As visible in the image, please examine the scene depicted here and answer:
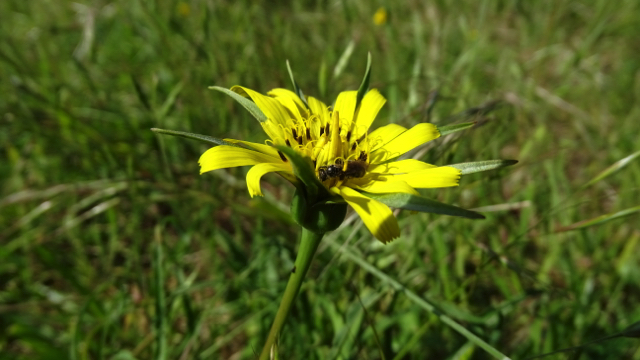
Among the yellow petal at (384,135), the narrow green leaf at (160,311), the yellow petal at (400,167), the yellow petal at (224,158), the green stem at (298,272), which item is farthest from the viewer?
the narrow green leaf at (160,311)

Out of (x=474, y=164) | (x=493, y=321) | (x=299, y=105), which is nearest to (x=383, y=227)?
(x=474, y=164)

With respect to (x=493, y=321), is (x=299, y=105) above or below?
above

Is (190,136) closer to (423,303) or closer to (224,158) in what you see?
(224,158)

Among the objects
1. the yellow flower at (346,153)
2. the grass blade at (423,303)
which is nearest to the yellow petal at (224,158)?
the yellow flower at (346,153)

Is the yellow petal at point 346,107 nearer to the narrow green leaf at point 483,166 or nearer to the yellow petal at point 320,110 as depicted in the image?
the yellow petal at point 320,110

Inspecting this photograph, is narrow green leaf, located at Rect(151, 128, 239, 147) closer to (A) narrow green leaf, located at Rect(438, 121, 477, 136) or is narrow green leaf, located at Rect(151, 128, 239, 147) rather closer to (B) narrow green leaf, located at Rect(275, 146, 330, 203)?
(B) narrow green leaf, located at Rect(275, 146, 330, 203)

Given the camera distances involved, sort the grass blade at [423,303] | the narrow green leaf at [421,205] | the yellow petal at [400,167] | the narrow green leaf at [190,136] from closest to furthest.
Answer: the narrow green leaf at [421,205] → the narrow green leaf at [190,136] → the yellow petal at [400,167] → the grass blade at [423,303]

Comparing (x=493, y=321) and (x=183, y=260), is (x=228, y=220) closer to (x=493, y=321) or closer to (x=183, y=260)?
(x=183, y=260)

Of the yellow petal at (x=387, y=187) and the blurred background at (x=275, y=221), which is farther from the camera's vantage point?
the blurred background at (x=275, y=221)
